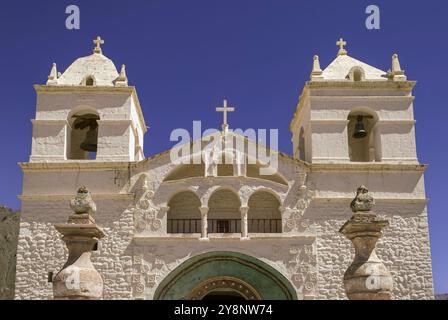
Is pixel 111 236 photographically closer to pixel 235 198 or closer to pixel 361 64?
pixel 235 198

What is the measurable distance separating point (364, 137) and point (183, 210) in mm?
6686

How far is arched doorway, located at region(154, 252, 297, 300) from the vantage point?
19547 mm

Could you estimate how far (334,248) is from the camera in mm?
19906

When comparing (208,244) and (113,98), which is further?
(113,98)

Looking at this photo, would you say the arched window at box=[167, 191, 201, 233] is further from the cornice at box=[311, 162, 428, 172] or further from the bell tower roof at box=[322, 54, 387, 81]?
the bell tower roof at box=[322, 54, 387, 81]

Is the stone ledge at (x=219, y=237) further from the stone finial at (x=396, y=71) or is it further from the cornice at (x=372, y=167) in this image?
the stone finial at (x=396, y=71)

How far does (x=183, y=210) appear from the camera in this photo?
21.8 metres

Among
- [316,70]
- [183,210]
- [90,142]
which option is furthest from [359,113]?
[90,142]

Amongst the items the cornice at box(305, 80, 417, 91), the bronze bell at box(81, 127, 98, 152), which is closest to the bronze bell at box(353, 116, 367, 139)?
the cornice at box(305, 80, 417, 91)

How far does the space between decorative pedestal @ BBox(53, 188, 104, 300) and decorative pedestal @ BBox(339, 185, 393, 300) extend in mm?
4409

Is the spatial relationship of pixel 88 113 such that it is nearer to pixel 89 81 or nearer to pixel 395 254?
pixel 89 81

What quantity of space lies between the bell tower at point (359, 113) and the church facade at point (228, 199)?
1.4 inches
